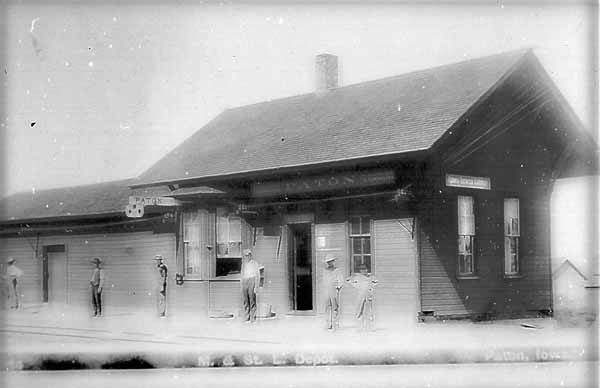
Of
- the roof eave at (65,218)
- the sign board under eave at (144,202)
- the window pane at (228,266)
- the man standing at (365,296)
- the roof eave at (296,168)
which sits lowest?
the man standing at (365,296)

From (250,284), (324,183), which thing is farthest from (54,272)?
(324,183)

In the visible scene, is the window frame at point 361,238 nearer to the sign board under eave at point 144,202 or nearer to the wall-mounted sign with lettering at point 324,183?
the wall-mounted sign with lettering at point 324,183

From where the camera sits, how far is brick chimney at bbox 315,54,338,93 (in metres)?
22.5

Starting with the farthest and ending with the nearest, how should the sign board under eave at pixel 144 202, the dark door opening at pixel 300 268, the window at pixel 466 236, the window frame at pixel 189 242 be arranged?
the window frame at pixel 189 242
the sign board under eave at pixel 144 202
the dark door opening at pixel 300 268
the window at pixel 466 236

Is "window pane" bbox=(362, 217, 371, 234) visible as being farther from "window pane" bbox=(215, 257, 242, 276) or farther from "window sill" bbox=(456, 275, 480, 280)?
"window pane" bbox=(215, 257, 242, 276)

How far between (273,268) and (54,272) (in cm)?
807

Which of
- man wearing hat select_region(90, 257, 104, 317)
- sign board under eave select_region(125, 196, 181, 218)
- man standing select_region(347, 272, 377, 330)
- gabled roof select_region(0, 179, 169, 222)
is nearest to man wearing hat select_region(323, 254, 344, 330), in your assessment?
man standing select_region(347, 272, 377, 330)

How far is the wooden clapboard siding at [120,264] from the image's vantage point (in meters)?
23.3

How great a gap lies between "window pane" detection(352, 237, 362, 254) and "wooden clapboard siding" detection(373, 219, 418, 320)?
1.51 feet

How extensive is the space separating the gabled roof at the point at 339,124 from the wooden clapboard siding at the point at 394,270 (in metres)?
1.80

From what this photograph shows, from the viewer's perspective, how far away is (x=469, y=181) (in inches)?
749

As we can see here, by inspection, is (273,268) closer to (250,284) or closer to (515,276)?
(250,284)

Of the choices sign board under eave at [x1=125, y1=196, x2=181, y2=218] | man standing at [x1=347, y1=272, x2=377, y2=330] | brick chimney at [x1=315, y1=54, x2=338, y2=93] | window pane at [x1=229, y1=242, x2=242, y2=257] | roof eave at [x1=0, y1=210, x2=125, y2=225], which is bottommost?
man standing at [x1=347, y1=272, x2=377, y2=330]

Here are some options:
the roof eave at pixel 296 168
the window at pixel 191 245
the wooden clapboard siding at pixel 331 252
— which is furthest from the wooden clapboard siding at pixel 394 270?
the window at pixel 191 245
